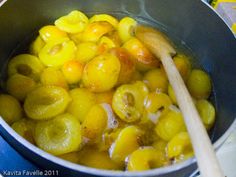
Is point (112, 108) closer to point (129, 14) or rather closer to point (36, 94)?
point (36, 94)

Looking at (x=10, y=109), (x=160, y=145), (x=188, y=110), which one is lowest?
(x=10, y=109)

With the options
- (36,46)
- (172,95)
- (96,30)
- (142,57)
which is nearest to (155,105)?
(172,95)

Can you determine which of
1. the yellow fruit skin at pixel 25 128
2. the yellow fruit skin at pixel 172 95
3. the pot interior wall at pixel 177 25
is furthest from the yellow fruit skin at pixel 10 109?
the yellow fruit skin at pixel 172 95

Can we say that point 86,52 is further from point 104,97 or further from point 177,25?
point 177,25

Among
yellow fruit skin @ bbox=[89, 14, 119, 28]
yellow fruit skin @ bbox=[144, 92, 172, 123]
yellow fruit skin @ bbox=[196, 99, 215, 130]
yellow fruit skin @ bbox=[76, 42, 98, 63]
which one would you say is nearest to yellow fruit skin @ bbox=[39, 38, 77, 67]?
yellow fruit skin @ bbox=[76, 42, 98, 63]

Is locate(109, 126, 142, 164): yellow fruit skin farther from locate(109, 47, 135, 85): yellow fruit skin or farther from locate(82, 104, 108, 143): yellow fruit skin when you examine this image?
locate(109, 47, 135, 85): yellow fruit skin

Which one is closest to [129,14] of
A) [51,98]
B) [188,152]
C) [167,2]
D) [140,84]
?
[167,2]

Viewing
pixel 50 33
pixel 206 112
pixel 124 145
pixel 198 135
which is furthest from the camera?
A: pixel 50 33
